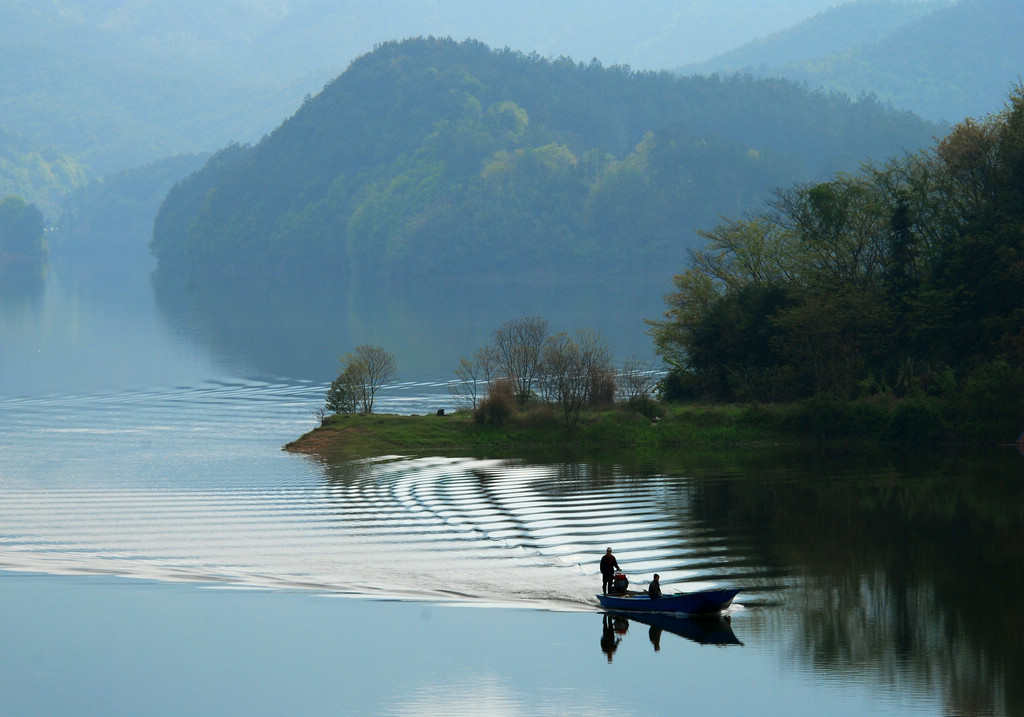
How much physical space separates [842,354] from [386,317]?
263 ft

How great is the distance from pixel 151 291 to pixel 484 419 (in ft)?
456

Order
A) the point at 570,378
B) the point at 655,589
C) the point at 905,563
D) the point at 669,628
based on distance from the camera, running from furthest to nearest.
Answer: the point at 570,378 → the point at 905,563 → the point at 669,628 → the point at 655,589

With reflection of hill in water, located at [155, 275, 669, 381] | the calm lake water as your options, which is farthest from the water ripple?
reflection of hill in water, located at [155, 275, 669, 381]

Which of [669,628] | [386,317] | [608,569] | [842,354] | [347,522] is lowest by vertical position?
[669,628]

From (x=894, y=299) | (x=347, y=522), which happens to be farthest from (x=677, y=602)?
(x=894, y=299)

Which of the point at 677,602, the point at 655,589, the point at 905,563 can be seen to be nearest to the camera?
the point at 677,602

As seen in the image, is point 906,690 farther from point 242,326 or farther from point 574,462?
point 242,326

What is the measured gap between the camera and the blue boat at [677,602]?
89.9 feet

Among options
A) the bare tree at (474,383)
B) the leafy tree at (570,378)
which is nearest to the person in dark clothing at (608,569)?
the leafy tree at (570,378)

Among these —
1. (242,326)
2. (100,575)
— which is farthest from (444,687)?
(242,326)

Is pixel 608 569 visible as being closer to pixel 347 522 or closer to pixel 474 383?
pixel 347 522

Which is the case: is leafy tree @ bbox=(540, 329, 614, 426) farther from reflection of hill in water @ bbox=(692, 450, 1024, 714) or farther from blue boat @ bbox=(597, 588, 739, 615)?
blue boat @ bbox=(597, 588, 739, 615)

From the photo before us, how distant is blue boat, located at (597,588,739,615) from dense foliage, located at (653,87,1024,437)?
25517mm

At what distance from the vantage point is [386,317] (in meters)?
128
